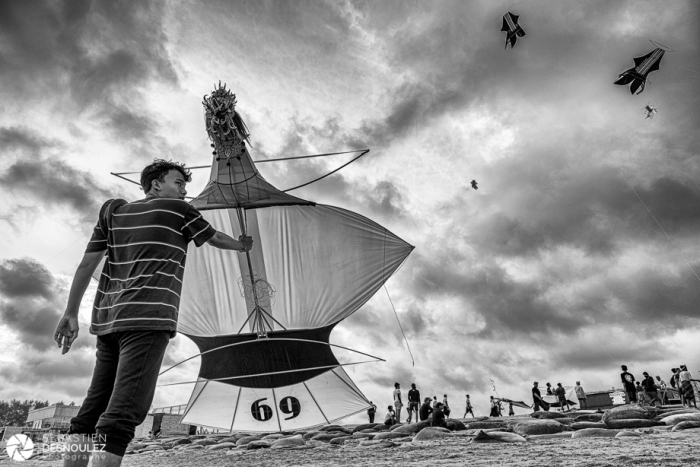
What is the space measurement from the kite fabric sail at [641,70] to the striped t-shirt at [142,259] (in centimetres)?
927

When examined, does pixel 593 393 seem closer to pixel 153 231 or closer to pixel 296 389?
pixel 296 389

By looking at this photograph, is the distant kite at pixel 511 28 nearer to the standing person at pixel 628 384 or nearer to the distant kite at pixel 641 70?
the distant kite at pixel 641 70

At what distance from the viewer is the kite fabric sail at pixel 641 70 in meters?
9.25

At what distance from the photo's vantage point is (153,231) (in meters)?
2.80

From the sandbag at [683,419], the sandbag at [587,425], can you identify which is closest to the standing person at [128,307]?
the sandbag at [587,425]

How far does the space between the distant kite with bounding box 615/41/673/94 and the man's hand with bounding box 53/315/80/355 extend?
389 inches

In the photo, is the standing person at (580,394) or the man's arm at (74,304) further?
the standing person at (580,394)

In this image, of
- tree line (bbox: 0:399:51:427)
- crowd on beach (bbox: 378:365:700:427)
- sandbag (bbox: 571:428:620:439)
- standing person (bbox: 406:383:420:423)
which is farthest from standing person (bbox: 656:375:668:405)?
tree line (bbox: 0:399:51:427)

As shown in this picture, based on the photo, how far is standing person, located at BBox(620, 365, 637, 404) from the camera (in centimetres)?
1652

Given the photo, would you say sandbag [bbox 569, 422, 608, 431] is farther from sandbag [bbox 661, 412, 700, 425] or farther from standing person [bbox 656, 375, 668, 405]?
standing person [bbox 656, 375, 668, 405]

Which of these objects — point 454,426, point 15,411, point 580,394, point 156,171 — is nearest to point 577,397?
point 580,394

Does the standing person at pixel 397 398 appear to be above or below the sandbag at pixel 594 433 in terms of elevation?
above

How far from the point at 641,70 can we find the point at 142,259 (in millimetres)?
10084

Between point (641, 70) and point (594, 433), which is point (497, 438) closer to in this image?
point (594, 433)
